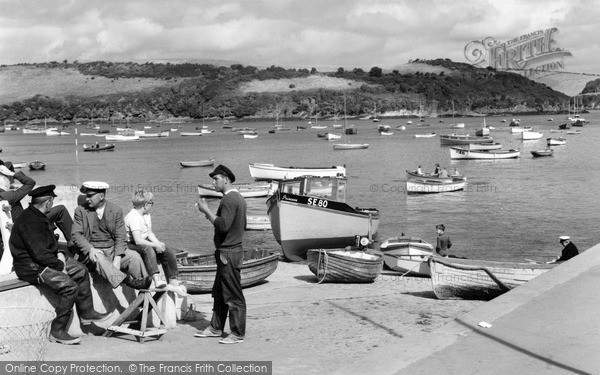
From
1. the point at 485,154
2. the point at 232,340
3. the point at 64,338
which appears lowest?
the point at 485,154

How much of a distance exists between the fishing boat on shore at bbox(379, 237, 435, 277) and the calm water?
287 inches

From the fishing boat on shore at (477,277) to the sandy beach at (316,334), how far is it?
282mm

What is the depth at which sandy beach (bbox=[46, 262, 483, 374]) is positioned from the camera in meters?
8.99

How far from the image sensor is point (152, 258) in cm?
1098

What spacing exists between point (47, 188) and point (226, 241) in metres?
2.41

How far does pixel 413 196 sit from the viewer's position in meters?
51.4

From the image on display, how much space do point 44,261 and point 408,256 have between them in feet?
45.6

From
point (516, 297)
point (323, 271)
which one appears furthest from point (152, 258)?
point (323, 271)

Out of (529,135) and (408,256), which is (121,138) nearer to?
(529,135)

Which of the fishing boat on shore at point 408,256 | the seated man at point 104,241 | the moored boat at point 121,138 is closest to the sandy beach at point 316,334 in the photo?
the seated man at point 104,241

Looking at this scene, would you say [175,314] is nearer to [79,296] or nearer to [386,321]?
[79,296]

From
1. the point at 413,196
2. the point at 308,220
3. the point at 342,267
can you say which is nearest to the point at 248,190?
the point at 413,196

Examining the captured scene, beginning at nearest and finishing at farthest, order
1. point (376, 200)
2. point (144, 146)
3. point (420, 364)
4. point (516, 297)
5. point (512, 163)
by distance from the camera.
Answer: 1. point (420, 364)
2. point (516, 297)
3. point (376, 200)
4. point (512, 163)
5. point (144, 146)

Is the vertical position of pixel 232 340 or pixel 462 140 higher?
pixel 232 340
